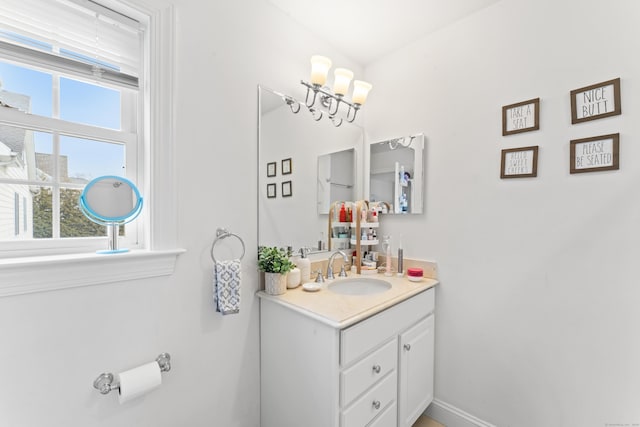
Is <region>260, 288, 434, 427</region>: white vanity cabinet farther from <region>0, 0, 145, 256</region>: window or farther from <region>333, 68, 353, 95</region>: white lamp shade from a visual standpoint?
<region>333, 68, 353, 95</region>: white lamp shade

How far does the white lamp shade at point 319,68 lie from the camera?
1.55 metres

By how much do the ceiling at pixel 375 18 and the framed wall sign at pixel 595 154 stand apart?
3.03 feet

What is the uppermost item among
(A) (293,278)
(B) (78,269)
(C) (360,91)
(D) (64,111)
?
(C) (360,91)

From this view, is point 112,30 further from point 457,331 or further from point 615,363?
point 615,363

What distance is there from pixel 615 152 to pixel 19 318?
7.63 ft

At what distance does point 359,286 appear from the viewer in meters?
1.79

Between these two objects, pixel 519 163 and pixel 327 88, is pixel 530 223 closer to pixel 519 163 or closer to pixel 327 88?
pixel 519 163

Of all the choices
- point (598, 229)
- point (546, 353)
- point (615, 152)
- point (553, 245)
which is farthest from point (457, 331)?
point (615, 152)

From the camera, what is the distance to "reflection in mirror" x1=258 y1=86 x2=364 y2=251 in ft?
4.89

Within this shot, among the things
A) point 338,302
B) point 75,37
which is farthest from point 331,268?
point 75,37

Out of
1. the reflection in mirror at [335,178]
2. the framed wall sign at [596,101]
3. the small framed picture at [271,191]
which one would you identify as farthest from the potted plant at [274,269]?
the framed wall sign at [596,101]

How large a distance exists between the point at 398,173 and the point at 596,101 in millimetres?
992

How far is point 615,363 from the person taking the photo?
1216 mm

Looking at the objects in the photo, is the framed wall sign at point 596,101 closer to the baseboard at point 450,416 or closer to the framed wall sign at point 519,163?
the framed wall sign at point 519,163
